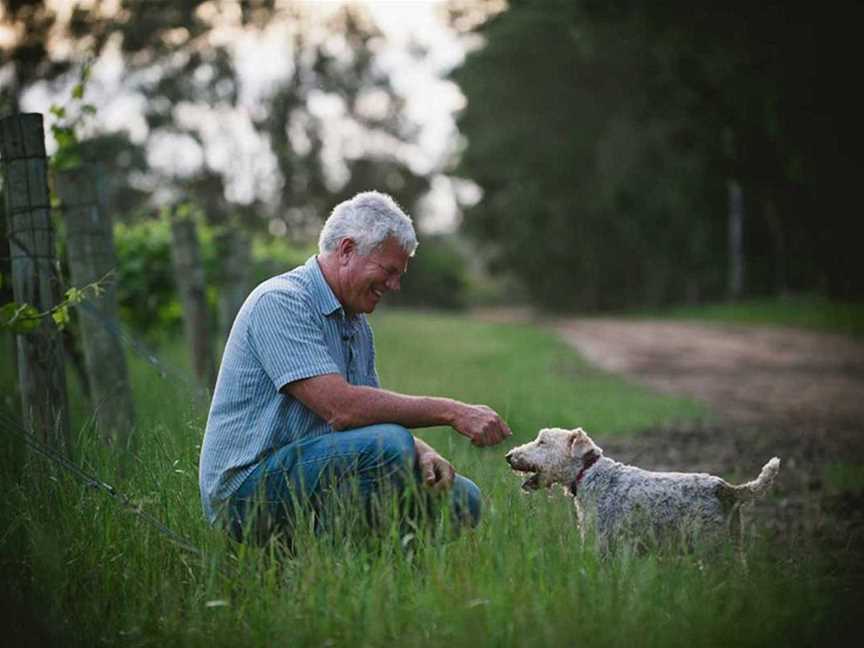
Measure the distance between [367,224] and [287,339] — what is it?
2.33ft

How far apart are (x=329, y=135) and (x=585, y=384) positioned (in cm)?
4828

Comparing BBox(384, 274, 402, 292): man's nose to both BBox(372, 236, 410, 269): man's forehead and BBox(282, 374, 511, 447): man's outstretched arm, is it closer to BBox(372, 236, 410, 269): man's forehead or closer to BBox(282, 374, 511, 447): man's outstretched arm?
BBox(372, 236, 410, 269): man's forehead

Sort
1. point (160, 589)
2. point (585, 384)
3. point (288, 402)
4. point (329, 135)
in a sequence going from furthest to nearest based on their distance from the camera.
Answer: point (329, 135) → point (585, 384) → point (288, 402) → point (160, 589)

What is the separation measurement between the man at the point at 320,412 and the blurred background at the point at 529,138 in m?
4.58

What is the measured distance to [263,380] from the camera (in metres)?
4.73

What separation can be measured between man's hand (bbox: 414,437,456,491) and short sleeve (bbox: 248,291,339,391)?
575 mm

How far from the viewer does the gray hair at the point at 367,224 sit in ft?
15.9

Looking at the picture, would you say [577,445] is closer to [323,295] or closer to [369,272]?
[369,272]

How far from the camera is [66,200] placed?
294 inches

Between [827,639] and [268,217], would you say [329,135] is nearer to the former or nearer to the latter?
[268,217]

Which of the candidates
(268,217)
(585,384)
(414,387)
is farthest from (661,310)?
(414,387)

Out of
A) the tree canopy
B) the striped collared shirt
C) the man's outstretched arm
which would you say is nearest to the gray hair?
the striped collared shirt

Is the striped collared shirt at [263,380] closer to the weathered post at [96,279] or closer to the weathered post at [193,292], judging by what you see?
the weathered post at [96,279]

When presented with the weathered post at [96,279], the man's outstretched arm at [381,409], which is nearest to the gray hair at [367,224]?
the man's outstretched arm at [381,409]
